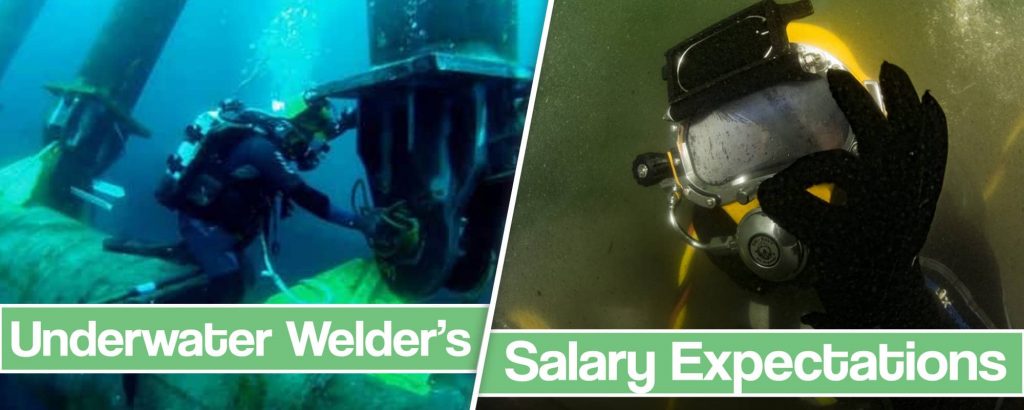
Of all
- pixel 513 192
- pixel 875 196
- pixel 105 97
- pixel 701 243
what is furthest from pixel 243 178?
pixel 875 196

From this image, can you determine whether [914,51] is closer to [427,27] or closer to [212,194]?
[427,27]

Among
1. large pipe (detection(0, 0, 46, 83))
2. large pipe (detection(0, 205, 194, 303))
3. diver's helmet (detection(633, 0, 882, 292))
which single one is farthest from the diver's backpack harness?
diver's helmet (detection(633, 0, 882, 292))

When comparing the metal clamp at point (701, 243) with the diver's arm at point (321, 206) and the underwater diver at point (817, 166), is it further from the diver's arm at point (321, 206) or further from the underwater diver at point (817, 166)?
the diver's arm at point (321, 206)

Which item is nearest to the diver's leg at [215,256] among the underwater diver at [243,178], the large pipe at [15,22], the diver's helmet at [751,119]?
the underwater diver at [243,178]

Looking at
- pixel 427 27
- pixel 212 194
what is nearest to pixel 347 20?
pixel 427 27

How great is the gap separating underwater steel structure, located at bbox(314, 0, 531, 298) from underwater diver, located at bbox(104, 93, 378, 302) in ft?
0.13

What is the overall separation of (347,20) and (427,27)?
3.6 inches

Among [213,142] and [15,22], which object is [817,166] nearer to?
[213,142]

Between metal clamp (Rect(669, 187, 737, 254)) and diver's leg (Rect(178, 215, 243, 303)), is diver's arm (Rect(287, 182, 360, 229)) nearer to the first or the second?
diver's leg (Rect(178, 215, 243, 303))

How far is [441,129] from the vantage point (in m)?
0.71

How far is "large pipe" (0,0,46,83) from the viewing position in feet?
2.33

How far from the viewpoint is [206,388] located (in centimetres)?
74

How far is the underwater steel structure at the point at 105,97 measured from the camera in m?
0.71

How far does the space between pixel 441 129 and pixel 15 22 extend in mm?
489
